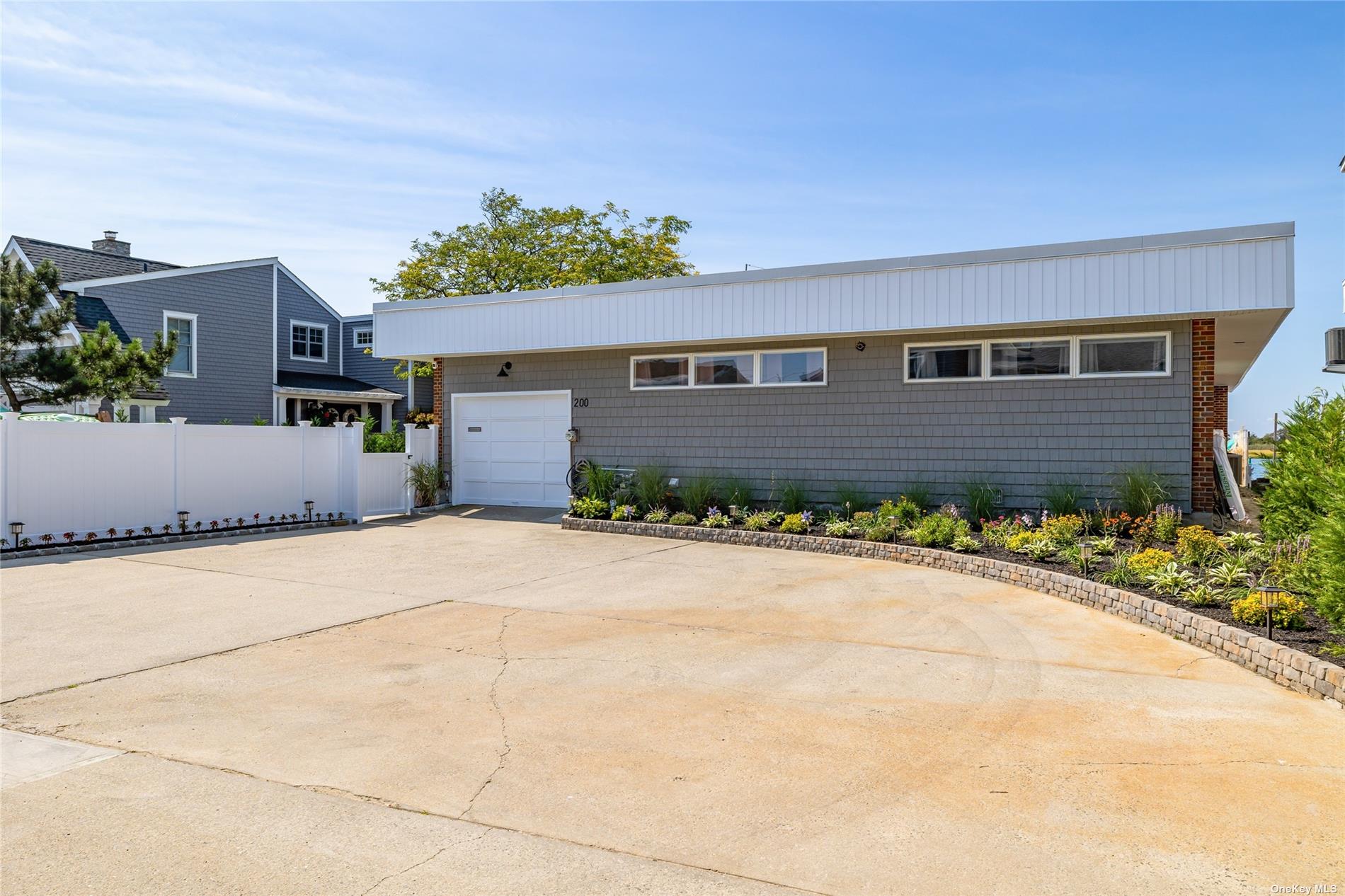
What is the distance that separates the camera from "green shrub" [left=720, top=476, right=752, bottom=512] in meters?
13.4

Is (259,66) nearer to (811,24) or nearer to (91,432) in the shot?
(91,432)

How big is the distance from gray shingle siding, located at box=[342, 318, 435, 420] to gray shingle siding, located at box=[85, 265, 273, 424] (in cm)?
361

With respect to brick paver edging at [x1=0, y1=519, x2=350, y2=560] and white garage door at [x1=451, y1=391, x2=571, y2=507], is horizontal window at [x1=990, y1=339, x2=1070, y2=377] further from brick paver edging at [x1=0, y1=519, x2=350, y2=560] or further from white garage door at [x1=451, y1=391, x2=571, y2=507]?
brick paver edging at [x1=0, y1=519, x2=350, y2=560]

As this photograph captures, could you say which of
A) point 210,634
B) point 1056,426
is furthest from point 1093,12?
point 210,634

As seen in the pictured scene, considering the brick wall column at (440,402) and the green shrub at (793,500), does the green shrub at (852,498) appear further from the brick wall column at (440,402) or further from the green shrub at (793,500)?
the brick wall column at (440,402)

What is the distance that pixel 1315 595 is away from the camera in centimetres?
643

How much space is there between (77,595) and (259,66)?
6907 mm

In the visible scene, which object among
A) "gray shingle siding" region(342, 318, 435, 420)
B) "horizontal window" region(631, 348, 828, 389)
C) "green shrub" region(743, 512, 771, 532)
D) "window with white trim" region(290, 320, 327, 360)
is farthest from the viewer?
"gray shingle siding" region(342, 318, 435, 420)

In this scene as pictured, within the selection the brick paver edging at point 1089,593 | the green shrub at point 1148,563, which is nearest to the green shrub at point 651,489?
the brick paver edging at point 1089,593

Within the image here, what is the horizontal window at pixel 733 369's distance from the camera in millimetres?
13648

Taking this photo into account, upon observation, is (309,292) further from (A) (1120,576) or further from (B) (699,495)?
(A) (1120,576)

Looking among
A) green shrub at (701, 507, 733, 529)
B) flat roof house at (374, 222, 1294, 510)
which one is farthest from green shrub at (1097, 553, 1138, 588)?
green shrub at (701, 507, 733, 529)

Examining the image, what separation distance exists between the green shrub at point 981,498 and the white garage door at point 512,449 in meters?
6.90

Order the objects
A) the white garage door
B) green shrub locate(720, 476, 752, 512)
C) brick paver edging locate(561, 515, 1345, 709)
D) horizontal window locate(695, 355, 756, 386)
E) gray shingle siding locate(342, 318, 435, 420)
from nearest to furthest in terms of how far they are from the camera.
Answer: brick paver edging locate(561, 515, 1345, 709) → green shrub locate(720, 476, 752, 512) → horizontal window locate(695, 355, 756, 386) → the white garage door → gray shingle siding locate(342, 318, 435, 420)
